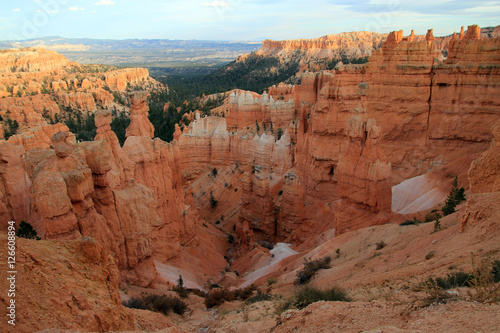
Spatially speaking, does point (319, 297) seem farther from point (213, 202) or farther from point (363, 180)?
point (213, 202)

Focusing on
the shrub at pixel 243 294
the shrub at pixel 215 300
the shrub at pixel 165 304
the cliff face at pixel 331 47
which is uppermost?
the cliff face at pixel 331 47

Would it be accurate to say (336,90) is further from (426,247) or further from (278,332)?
(278,332)

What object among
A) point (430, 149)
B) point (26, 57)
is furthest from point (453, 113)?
point (26, 57)

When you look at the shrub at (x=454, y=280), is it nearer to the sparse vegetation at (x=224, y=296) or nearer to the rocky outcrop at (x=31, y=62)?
the sparse vegetation at (x=224, y=296)

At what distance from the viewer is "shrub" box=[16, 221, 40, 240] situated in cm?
928

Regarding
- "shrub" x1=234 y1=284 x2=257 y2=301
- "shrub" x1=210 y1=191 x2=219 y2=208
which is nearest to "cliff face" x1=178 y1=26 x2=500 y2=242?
"shrub" x1=210 y1=191 x2=219 y2=208

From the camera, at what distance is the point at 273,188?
2928 centimetres

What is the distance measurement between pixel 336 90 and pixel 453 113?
9.31 m

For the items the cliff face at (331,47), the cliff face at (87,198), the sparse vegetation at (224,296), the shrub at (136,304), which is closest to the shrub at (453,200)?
the sparse vegetation at (224,296)

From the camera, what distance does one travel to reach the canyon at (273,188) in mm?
7988

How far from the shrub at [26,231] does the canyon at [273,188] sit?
15.5 inches

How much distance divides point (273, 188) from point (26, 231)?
21412mm

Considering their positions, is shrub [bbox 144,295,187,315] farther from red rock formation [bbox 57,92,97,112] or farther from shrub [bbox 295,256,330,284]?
red rock formation [bbox 57,92,97,112]

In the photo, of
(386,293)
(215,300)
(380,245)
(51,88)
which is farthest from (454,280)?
(51,88)
